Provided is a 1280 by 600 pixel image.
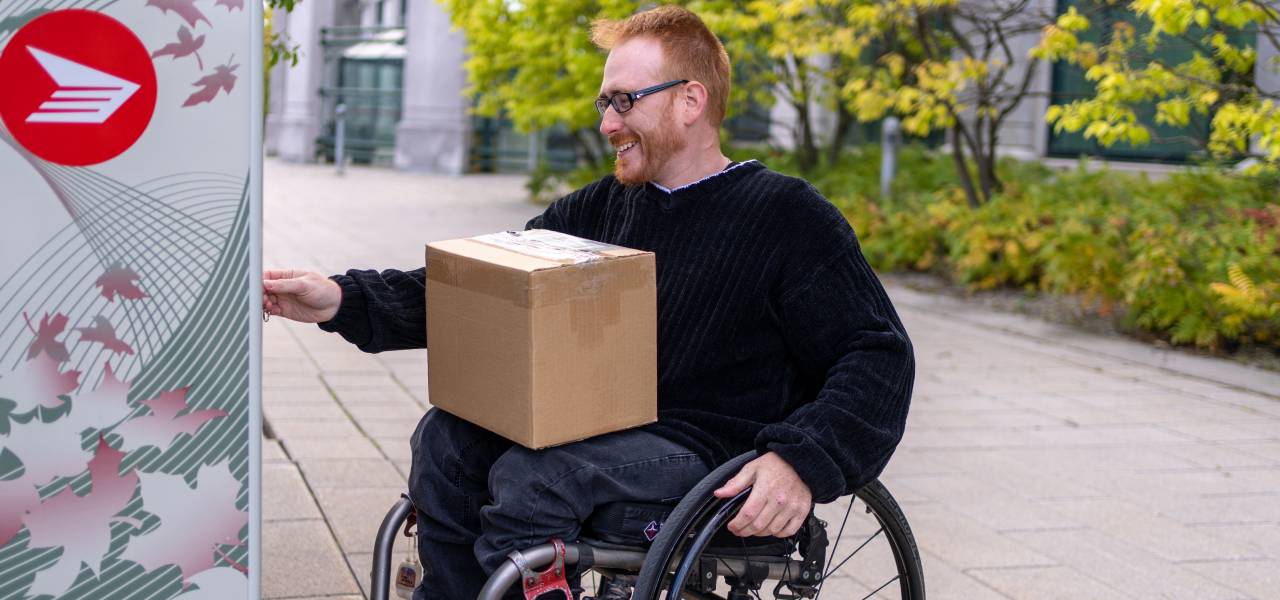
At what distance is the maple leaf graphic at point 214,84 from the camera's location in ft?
6.26

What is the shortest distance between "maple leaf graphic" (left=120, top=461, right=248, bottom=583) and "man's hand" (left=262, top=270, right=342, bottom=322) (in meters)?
0.67

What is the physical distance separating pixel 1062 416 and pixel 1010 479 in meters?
1.20

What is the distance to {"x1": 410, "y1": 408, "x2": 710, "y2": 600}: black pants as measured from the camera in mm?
2334

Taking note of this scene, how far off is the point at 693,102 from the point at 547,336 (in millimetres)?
615

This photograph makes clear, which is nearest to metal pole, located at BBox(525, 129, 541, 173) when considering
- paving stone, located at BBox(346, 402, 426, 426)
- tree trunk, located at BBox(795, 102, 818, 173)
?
tree trunk, located at BBox(795, 102, 818, 173)

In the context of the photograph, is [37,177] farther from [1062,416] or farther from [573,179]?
[573,179]

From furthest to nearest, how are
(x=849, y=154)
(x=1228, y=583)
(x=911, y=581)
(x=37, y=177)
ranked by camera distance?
(x=849, y=154) < (x=1228, y=583) < (x=911, y=581) < (x=37, y=177)

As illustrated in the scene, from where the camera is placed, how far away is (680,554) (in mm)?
2381

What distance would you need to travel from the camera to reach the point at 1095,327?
8.64 meters

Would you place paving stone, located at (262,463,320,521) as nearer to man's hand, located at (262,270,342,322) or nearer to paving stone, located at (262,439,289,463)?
paving stone, located at (262,439,289,463)

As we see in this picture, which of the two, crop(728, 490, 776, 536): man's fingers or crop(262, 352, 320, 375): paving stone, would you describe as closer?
crop(728, 490, 776, 536): man's fingers

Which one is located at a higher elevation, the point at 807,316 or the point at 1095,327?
the point at 807,316

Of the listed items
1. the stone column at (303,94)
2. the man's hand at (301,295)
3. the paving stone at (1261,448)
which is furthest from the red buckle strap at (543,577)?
the stone column at (303,94)

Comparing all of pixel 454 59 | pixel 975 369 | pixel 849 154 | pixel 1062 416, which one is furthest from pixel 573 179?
pixel 1062 416
